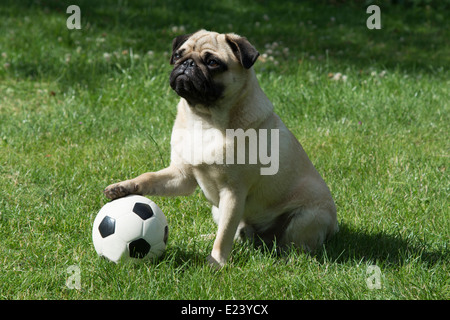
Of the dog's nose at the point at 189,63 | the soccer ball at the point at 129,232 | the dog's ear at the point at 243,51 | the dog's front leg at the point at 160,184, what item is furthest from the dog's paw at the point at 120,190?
the dog's ear at the point at 243,51

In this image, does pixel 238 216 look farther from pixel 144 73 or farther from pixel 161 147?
pixel 144 73

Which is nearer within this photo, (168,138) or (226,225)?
(226,225)

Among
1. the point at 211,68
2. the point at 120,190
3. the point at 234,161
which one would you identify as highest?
the point at 211,68

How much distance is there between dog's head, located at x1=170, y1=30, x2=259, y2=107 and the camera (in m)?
3.12

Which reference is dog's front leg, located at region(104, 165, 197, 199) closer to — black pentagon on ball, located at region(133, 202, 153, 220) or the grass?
black pentagon on ball, located at region(133, 202, 153, 220)

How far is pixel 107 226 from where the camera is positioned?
304cm

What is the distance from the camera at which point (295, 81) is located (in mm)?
6406

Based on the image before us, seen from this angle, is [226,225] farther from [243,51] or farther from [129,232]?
[243,51]

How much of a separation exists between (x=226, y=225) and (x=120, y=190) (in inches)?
24.9

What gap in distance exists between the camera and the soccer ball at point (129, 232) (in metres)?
3.01

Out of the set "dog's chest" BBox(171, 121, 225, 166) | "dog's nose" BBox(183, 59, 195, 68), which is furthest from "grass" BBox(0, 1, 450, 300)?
"dog's nose" BBox(183, 59, 195, 68)

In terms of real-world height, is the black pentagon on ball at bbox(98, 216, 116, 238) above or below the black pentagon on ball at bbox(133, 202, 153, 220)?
below

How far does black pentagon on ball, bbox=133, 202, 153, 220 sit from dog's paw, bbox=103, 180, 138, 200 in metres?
0.18

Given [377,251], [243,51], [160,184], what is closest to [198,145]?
[160,184]
